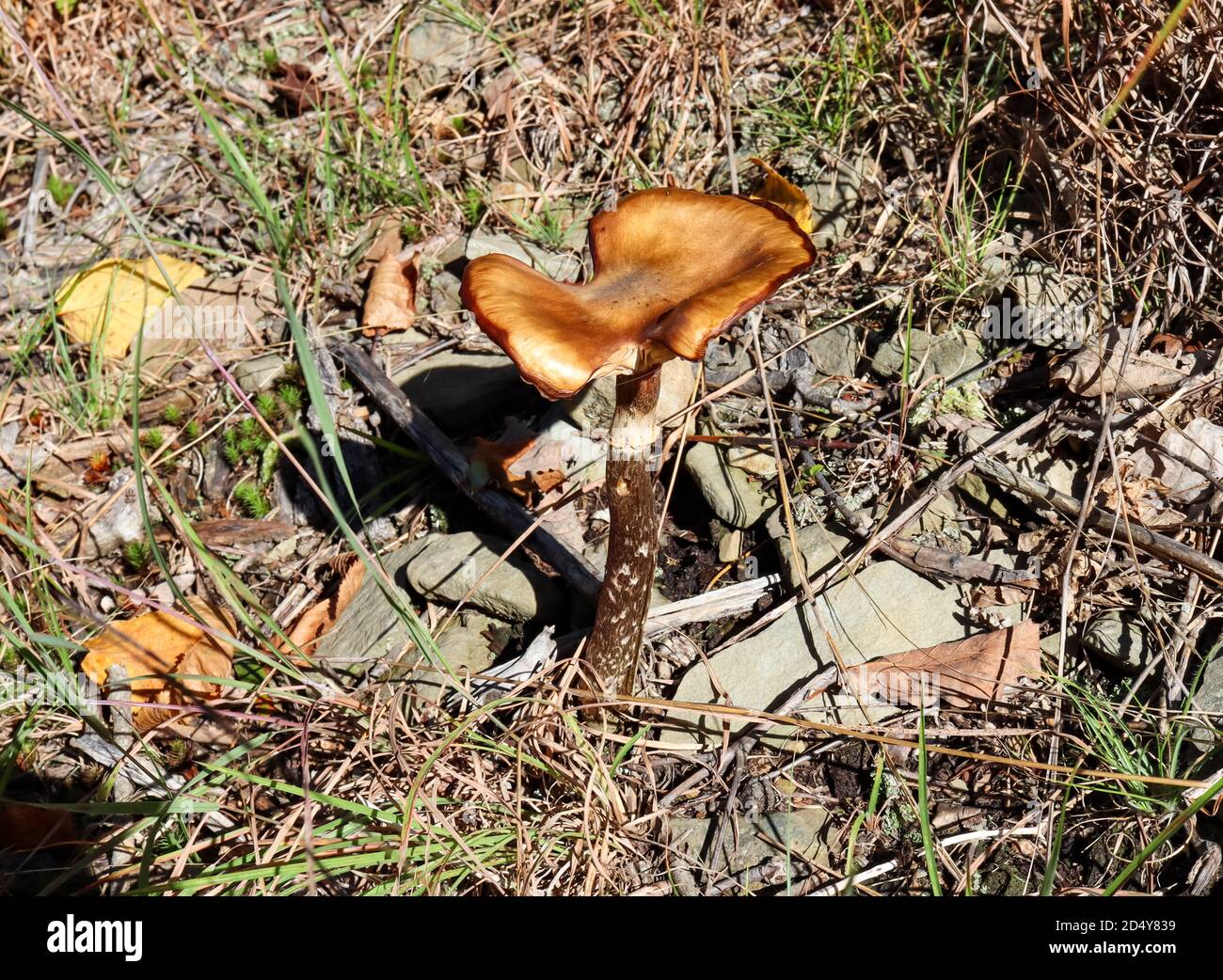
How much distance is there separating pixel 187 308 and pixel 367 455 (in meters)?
1.32

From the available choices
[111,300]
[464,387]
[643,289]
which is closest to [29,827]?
[464,387]

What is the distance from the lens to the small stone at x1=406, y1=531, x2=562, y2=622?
324 centimetres

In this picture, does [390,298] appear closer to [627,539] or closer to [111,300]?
[111,300]

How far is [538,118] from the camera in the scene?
433 cm

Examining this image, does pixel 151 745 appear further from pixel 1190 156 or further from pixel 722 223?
pixel 1190 156

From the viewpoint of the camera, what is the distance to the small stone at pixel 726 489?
3.37 m

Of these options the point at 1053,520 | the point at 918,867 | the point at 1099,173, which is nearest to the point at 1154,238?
the point at 1099,173

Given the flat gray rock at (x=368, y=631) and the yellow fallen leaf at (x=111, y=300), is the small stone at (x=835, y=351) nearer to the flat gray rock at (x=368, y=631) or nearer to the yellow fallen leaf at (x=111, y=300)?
the flat gray rock at (x=368, y=631)

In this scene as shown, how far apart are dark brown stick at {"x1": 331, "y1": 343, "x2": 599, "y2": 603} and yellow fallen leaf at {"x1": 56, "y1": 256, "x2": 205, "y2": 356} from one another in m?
1.04

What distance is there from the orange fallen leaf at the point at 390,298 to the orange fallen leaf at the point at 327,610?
1061 millimetres

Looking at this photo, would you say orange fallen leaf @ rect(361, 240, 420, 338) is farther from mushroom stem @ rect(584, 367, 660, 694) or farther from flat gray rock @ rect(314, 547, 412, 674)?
mushroom stem @ rect(584, 367, 660, 694)

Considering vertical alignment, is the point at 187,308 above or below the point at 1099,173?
above

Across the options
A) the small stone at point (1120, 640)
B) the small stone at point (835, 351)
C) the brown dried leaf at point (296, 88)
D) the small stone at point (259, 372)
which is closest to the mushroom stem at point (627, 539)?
the small stone at point (835, 351)

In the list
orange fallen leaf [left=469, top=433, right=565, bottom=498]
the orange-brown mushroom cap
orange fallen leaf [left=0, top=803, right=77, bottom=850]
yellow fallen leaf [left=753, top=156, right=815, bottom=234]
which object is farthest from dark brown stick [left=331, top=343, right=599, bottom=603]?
orange fallen leaf [left=0, top=803, right=77, bottom=850]
